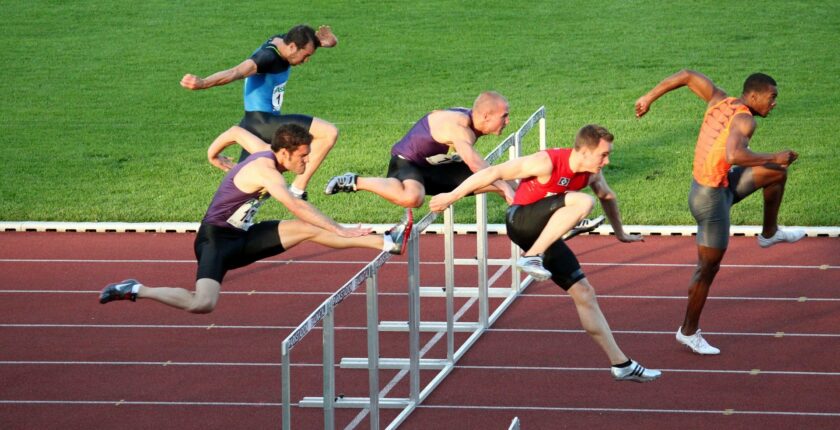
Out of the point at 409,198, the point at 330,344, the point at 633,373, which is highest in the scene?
the point at 409,198

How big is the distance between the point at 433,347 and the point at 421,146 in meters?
1.81

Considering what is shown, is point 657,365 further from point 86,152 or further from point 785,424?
point 86,152

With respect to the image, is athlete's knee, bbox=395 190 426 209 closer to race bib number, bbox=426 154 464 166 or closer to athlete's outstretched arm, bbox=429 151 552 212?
race bib number, bbox=426 154 464 166

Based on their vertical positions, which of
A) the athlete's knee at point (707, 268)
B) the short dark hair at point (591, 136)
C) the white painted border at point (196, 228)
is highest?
the short dark hair at point (591, 136)

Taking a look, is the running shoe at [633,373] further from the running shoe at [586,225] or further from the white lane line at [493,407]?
the running shoe at [586,225]

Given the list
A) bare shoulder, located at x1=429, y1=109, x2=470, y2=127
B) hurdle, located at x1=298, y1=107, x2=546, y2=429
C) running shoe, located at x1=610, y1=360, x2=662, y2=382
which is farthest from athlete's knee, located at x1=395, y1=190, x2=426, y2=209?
running shoe, located at x1=610, y1=360, x2=662, y2=382

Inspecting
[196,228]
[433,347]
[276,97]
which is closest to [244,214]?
[276,97]

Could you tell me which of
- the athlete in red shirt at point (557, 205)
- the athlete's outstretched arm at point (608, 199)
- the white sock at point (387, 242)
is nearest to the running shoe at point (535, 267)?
the athlete in red shirt at point (557, 205)

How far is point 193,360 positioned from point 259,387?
33.6 inches

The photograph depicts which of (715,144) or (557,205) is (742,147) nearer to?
(715,144)

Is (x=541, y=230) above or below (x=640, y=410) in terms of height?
above

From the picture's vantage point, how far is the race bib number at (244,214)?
995cm

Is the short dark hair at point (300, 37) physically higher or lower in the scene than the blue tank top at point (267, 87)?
higher

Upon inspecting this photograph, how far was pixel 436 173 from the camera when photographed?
440 inches
